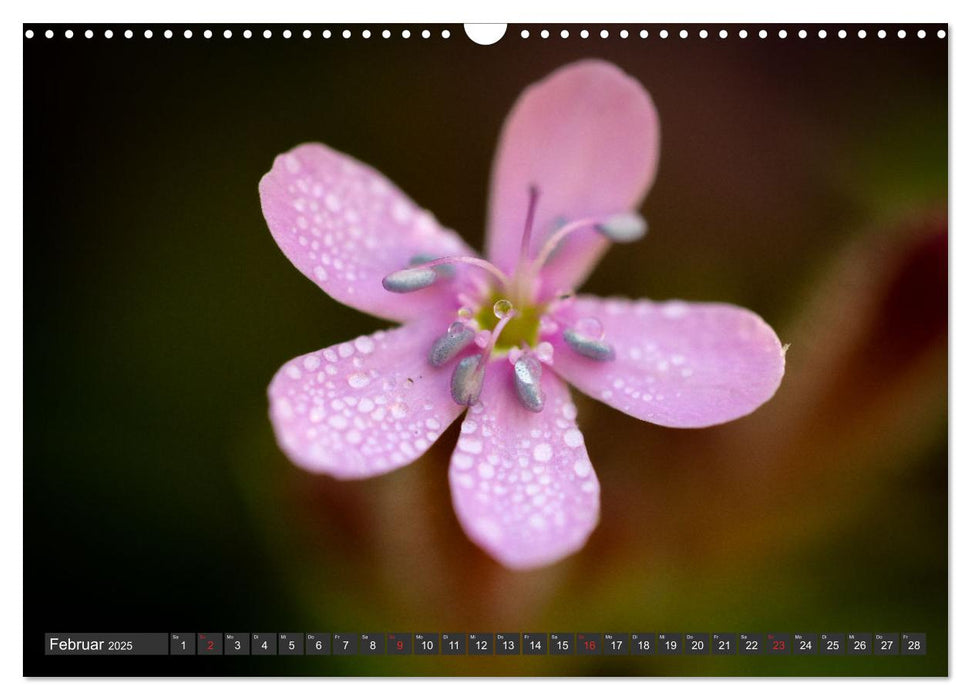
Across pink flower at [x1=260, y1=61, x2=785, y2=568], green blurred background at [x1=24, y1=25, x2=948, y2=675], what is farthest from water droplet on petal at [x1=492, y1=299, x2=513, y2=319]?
green blurred background at [x1=24, y1=25, x2=948, y2=675]

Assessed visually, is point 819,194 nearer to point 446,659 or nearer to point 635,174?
point 635,174

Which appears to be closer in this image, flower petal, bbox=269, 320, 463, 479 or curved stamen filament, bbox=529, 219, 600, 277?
flower petal, bbox=269, 320, 463, 479

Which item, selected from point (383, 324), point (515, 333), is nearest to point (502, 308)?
point (515, 333)

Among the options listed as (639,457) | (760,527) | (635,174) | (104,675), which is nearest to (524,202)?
(635,174)

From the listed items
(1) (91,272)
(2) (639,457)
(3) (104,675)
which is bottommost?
(3) (104,675)

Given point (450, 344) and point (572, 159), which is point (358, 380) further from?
point (572, 159)

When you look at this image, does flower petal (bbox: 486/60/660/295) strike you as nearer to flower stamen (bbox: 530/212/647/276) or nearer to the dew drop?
flower stamen (bbox: 530/212/647/276)
